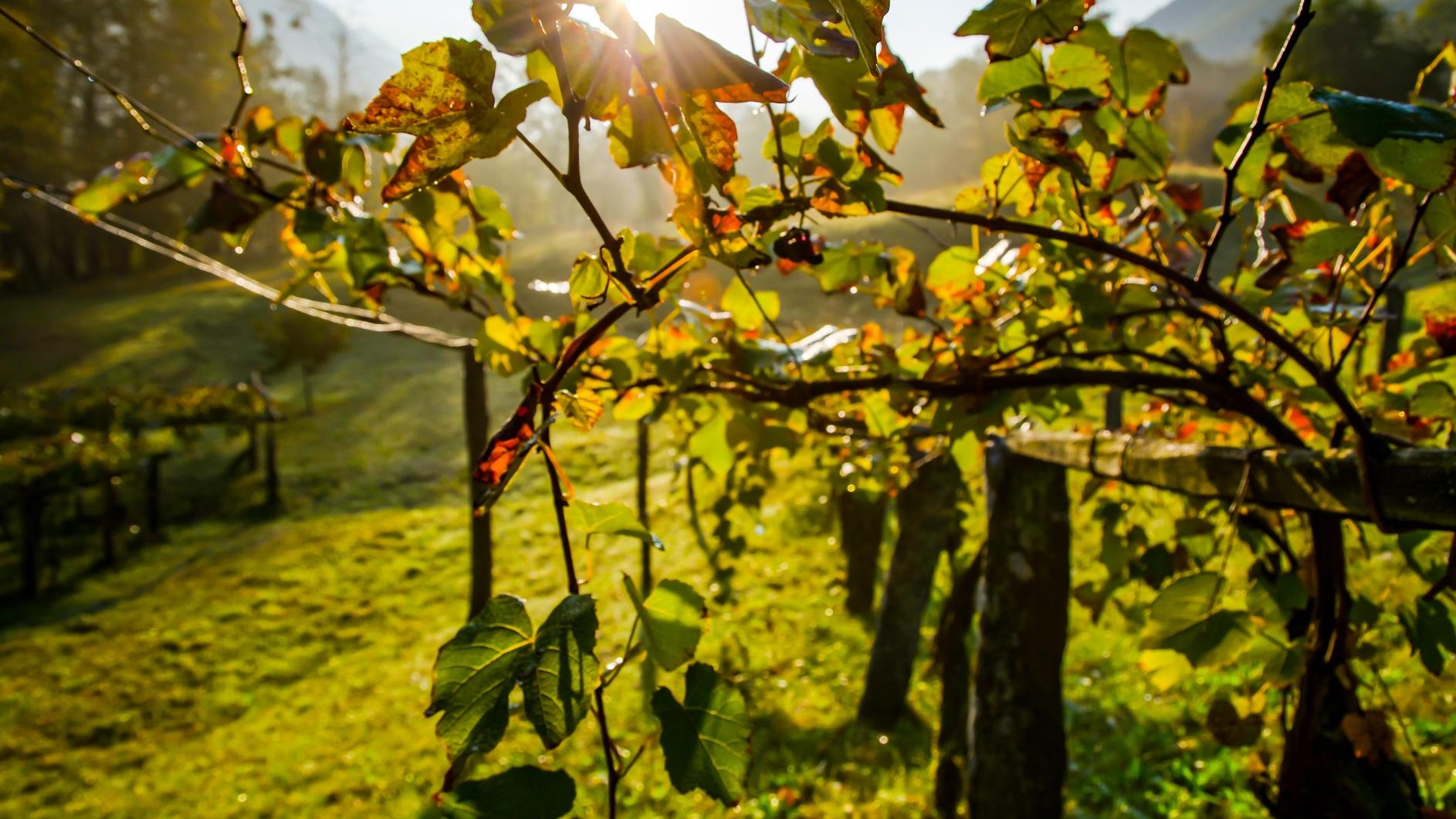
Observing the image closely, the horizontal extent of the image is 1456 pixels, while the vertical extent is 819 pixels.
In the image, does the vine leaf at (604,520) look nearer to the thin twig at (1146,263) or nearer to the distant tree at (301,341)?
the thin twig at (1146,263)

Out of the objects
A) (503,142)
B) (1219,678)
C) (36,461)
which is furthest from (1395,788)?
(36,461)

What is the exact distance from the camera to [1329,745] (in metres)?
1.06

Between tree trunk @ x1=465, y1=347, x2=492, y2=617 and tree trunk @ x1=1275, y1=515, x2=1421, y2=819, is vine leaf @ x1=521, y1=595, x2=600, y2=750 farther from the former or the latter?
tree trunk @ x1=465, y1=347, x2=492, y2=617

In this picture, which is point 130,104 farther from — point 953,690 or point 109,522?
point 109,522

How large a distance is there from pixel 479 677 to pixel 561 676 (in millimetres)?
41

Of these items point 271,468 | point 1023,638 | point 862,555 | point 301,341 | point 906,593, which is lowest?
point 271,468

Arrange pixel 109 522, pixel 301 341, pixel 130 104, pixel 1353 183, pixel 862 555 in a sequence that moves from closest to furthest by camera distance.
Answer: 1. pixel 1353 183
2. pixel 130 104
3. pixel 862 555
4. pixel 109 522
5. pixel 301 341

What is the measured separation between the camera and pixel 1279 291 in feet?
2.72

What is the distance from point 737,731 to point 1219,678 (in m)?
4.32

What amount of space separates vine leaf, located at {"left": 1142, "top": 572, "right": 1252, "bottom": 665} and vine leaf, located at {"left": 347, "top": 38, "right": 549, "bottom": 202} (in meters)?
0.87

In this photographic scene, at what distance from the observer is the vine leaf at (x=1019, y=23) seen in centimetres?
49

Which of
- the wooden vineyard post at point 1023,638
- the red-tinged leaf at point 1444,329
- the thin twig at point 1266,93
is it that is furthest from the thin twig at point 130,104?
the wooden vineyard post at point 1023,638

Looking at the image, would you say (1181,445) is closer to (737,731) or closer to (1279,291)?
(1279,291)

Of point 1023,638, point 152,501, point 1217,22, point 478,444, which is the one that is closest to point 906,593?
point 1023,638
